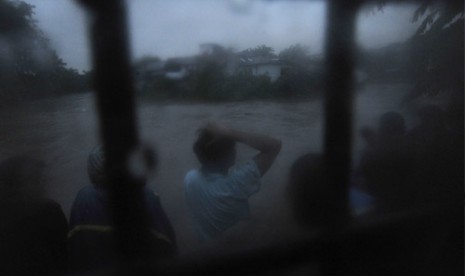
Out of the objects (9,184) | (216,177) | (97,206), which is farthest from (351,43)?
(9,184)

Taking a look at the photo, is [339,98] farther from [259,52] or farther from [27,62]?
[27,62]

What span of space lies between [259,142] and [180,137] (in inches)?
7.7

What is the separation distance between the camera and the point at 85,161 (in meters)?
0.94

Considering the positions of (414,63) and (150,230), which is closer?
(150,230)

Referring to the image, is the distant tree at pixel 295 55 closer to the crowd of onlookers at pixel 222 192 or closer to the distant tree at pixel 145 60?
the crowd of onlookers at pixel 222 192

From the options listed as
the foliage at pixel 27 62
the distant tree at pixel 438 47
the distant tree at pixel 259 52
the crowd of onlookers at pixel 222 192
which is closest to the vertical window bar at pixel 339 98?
the crowd of onlookers at pixel 222 192

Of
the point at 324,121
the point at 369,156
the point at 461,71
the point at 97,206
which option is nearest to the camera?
the point at 97,206

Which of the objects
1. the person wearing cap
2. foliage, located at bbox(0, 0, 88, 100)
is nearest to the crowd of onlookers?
the person wearing cap

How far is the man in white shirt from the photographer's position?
1039 mm

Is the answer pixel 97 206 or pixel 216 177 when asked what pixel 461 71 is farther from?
pixel 97 206

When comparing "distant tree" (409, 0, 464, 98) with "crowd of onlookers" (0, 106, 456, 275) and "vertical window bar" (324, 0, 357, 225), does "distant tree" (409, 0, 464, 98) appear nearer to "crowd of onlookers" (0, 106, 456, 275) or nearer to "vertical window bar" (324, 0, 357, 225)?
"crowd of onlookers" (0, 106, 456, 275)

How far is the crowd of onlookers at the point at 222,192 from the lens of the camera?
92 cm

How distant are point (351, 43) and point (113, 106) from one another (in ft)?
1.85

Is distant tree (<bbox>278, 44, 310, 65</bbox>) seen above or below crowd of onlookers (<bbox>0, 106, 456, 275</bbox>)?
above
